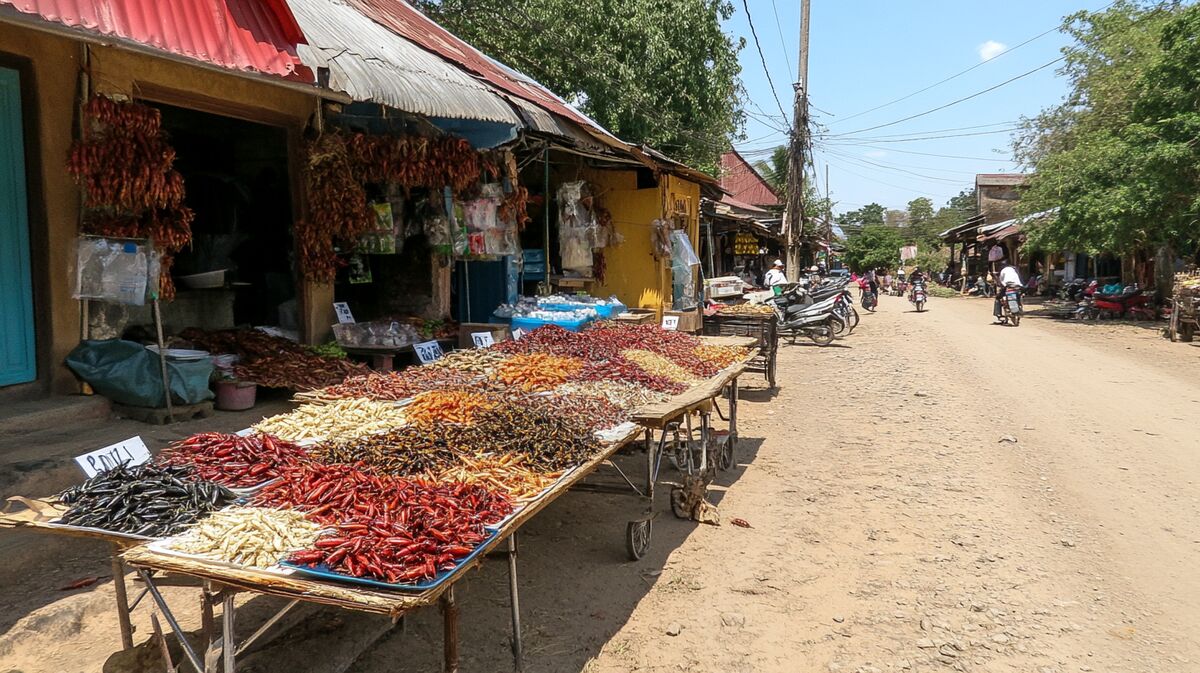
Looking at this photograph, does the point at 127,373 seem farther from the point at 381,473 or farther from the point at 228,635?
the point at 228,635

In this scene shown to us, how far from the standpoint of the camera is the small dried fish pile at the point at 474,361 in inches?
225

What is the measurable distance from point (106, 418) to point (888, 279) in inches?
1637

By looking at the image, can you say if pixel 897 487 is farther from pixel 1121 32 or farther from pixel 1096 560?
pixel 1121 32

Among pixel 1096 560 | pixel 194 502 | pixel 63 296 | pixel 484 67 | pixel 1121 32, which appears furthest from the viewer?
pixel 1121 32

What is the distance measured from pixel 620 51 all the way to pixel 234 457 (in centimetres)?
1504

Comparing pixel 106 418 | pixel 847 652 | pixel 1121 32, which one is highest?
pixel 1121 32

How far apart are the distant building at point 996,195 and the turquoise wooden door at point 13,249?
1520 inches

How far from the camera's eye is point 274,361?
674cm

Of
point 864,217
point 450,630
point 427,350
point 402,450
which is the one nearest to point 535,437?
point 402,450

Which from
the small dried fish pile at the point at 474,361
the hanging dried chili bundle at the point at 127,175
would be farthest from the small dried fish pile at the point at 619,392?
the hanging dried chili bundle at the point at 127,175

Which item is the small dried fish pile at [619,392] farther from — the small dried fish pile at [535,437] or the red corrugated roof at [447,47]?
the red corrugated roof at [447,47]

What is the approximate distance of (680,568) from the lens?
486 cm

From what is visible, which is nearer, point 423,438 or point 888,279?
point 423,438

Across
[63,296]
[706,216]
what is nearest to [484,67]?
[63,296]
